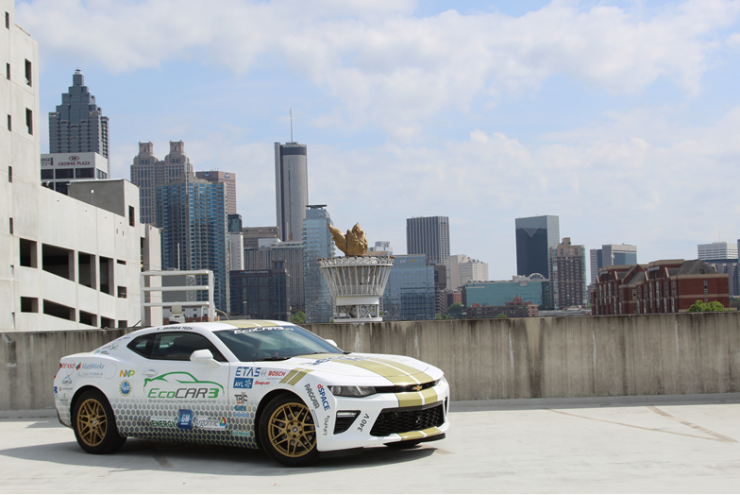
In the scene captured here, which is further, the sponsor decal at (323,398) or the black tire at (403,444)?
the black tire at (403,444)

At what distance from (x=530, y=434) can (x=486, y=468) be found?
2.01 metres

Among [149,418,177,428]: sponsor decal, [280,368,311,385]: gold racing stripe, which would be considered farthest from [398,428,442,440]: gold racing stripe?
[149,418,177,428]: sponsor decal

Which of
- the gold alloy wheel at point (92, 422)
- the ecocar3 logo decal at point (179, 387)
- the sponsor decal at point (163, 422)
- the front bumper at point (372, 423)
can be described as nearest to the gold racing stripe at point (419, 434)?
the front bumper at point (372, 423)

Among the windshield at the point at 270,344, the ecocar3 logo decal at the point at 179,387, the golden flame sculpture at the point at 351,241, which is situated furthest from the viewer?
the golden flame sculpture at the point at 351,241

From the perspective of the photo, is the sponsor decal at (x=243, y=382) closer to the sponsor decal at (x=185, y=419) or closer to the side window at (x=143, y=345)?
the sponsor decal at (x=185, y=419)

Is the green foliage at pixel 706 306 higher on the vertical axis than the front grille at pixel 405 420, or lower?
lower

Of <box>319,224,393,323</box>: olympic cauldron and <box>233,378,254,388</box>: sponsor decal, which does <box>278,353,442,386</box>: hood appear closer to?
<box>233,378,254,388</box>: sponsor decal

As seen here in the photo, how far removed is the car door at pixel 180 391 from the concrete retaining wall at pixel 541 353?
3.74 metres

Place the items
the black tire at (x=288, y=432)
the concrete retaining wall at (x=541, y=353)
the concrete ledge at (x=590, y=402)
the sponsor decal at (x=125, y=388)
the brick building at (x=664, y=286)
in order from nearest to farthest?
1. the black tire at (x=288, y=432)
2. the sponsor decal at (x=125, y=388)
3. the concrete ledge at (x=590, y=402)
4. the concrete retaining wall at (x=541, y=353)
5. the brick building at (x=664, y=286)

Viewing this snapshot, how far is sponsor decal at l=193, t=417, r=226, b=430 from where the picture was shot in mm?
7051

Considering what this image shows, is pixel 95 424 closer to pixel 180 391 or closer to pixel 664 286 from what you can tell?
pixel 180 391

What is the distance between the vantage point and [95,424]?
25.7ft

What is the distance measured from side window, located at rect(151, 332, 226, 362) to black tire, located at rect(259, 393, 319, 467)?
3.18 ft

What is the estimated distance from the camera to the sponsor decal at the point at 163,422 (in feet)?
24.1
